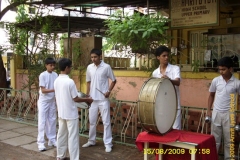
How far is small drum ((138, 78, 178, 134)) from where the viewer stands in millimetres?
3582

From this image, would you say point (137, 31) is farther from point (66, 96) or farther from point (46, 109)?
point (46, 109)

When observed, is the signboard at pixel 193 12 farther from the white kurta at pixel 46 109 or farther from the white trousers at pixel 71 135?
the white trousers at pixel 71 135

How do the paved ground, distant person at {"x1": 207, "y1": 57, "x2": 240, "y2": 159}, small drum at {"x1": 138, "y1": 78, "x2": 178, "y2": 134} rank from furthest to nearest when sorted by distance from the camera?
1. the paved ground
2. distant person at {"x1": 207, "y1": 57, "x2": 240, "y2": 159}
3. small drum at {"x1": 138, "y1": 78, "x2": 178, "y2": 134}

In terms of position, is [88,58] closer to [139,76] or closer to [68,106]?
[139,76]

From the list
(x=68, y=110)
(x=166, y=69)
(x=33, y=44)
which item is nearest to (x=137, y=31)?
(x=166, y=69)

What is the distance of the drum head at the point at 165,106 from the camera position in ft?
11.9

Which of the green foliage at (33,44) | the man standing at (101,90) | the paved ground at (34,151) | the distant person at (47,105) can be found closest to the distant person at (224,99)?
the paved ground at (34,151)

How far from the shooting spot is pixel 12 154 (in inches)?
210

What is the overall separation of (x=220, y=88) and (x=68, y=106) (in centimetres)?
226

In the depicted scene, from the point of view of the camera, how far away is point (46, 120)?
225 inches

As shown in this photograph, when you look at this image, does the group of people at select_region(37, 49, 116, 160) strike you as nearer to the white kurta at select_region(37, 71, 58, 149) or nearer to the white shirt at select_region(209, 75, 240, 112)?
the white kurta at select_region(37, 71, 58, 149)

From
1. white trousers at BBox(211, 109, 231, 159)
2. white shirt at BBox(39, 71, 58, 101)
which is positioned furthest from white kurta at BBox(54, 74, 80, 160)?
white trousers at BBox(211, 109, 231, 159)

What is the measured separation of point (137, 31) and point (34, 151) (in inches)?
115

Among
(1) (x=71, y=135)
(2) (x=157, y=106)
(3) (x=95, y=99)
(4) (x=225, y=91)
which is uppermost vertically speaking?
(4) (x=225, y=91)
